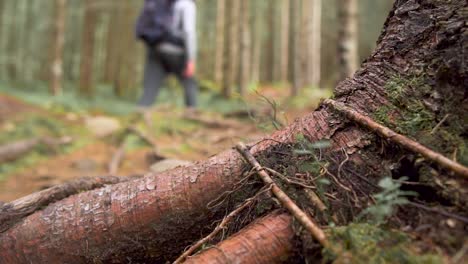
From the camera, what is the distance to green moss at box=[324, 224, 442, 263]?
1232mm

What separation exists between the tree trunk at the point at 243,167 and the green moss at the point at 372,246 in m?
0.24

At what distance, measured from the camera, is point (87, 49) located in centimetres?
1244

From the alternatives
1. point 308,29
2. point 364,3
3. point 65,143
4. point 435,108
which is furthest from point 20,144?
point 364,3

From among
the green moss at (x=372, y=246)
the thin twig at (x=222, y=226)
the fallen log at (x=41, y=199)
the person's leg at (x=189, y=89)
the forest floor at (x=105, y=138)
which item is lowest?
the forest floor at (x=105, y=138)

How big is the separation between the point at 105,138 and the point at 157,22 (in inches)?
83.2

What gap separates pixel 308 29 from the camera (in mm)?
10914

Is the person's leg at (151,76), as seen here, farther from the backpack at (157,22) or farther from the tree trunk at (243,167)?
the tree trunk at (243,167)

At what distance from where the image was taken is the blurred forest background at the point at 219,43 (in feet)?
33.2

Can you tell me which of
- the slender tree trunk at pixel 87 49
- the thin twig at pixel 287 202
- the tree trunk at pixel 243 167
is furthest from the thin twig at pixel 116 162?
the slender tree trunk at pixel 87 49

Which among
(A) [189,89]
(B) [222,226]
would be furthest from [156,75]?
(B) [222,226]

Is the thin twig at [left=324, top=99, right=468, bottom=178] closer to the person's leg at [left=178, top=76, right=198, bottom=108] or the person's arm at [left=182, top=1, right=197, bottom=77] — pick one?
the person's arm at [left=182, top=1, right=197, bottom=77]

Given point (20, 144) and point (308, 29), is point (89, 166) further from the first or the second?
point (308, 29)

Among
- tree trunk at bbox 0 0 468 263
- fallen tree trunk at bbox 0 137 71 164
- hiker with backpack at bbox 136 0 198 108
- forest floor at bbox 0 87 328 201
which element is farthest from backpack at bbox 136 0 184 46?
tree trunk at bbox 0 0 468 263

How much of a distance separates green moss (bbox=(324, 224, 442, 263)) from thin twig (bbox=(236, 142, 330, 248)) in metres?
0.04
